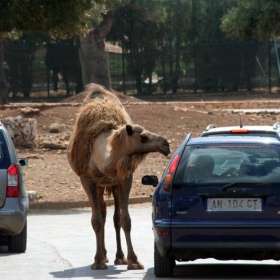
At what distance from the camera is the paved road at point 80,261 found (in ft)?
35.8

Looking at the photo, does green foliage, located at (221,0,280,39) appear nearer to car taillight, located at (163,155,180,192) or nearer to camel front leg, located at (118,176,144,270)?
camel front leg, located at (118,176,144,270)

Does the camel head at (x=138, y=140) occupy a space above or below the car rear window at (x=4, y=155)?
above

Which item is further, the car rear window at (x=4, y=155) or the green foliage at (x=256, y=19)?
the green foliage at (x=256, y=19)

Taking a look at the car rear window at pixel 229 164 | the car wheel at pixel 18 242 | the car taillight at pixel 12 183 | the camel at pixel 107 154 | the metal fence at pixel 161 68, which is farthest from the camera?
the metal fence at pixel 161 68

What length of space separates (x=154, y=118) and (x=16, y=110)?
4307 mm

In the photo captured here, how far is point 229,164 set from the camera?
10.4 m

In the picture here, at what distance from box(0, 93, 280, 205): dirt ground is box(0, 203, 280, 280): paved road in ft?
12.5

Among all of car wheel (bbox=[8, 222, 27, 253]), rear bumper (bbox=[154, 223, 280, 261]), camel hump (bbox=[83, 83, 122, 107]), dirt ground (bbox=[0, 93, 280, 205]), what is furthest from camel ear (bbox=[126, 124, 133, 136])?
dirt ground (bbox=[0, 93, 280, 205])

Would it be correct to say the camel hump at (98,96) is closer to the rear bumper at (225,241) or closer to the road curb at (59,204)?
the rear bumper at (225,241)

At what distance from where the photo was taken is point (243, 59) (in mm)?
50750

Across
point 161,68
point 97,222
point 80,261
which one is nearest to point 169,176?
point 97,222

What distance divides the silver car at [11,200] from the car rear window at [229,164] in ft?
10.4

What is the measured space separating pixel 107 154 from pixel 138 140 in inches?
18.1

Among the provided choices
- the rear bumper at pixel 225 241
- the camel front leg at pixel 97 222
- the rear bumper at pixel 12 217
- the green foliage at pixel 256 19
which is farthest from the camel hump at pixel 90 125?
the green foliage at pixel 256 19
